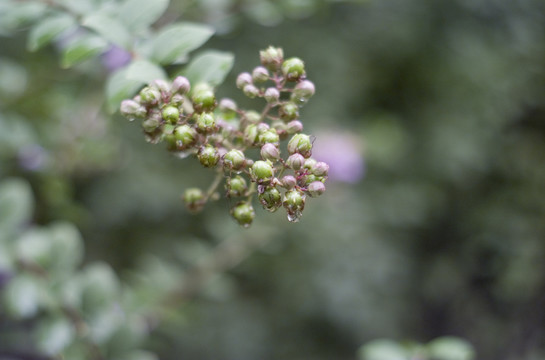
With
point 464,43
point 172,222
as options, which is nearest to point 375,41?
point 464,43

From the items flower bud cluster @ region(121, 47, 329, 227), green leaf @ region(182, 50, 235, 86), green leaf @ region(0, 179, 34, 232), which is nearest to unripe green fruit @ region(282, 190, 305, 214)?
flower bud cluster @ region(121, 47, 329, 227)

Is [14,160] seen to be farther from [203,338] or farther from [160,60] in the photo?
[203,338]

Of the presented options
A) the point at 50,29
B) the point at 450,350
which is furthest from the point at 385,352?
the point at 50,29

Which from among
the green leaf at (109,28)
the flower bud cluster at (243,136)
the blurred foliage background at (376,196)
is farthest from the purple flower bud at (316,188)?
the blurred foliage background at (376,196)

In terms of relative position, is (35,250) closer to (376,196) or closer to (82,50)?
(82,50)

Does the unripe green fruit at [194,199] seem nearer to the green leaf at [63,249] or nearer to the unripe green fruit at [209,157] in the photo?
the unripe green fruit at [209,157]
